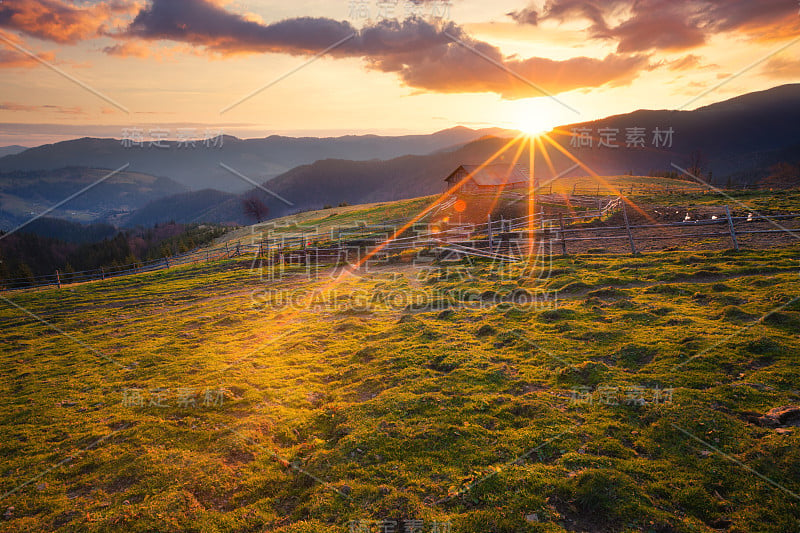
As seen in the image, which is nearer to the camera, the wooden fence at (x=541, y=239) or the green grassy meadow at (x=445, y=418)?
the green grassy meadow at (x=445, y=418)

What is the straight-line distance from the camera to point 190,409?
26.2 ft

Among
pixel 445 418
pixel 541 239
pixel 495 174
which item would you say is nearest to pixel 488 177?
pixel 495 174

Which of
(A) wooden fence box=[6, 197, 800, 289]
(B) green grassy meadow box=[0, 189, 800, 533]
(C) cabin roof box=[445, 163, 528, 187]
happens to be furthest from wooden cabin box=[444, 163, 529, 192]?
(B) green grassy meadow box=[0, 189, 800, 533]

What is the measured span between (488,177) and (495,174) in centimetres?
203

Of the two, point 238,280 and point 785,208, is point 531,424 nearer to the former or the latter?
point 238,280

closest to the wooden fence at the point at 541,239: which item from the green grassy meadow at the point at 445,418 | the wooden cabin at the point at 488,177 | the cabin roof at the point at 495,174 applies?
the green grassy meadow at the point at 445,418

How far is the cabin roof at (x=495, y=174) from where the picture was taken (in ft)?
186

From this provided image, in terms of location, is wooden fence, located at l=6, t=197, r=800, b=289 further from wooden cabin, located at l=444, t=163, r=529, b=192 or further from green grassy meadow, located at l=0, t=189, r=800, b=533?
wooden cabin, located at l=444, t=163, r=529, b=192

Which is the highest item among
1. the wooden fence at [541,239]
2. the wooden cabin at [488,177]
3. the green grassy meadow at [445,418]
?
the wooden cabin at [488,177]

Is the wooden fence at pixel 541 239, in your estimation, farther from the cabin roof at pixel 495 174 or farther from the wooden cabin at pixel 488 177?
the cabin roof at pixel 495 174

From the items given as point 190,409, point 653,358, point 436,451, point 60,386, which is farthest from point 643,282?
point 60,386

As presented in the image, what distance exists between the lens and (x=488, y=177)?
5775 centimetres

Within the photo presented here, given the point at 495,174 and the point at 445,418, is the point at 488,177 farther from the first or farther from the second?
the point at 445,418

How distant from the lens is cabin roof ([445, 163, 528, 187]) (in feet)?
186
